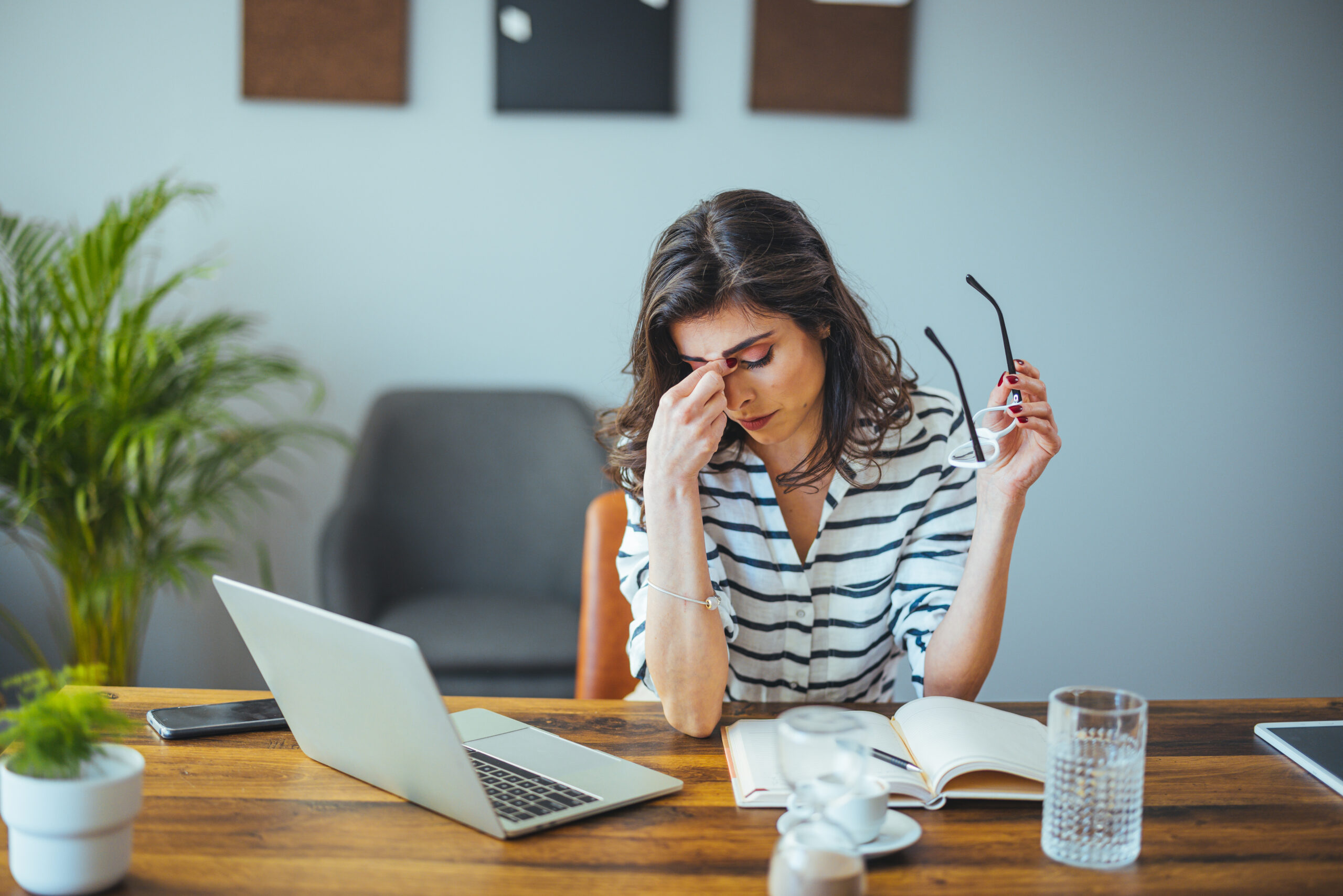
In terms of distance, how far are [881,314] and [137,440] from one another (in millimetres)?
1868

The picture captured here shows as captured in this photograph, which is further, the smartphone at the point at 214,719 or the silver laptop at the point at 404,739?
the smartphone at the point at 214,719

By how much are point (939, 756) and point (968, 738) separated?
4 centimetres

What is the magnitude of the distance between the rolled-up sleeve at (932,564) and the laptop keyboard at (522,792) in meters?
0.57

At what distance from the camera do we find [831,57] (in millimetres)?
2840

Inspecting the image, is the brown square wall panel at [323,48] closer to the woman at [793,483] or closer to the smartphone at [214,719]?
the woman at [793,483]

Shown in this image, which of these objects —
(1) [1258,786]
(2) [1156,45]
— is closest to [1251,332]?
(2) [1156,45]

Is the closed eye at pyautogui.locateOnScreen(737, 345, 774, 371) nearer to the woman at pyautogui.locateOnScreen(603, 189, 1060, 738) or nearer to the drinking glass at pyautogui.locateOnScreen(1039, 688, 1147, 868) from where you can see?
the woman at pyautogui.locateOnScreen(603, 189, 1060, 738)

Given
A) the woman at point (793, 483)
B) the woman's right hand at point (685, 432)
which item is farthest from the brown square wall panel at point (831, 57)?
the woman's right hand at point (685, 432)

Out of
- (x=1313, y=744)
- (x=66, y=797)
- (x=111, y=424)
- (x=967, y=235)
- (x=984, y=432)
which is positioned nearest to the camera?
(x=66, y=797)

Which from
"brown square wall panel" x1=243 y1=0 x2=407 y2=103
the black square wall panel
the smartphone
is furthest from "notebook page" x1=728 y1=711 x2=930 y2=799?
"brown square wall panel" x1=243 y1=0 x2=407 y2=103

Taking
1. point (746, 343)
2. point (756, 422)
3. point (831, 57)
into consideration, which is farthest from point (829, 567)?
point (831, 57)

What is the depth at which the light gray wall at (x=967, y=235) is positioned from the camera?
2.83 m

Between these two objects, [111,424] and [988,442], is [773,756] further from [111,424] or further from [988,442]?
[111,424]

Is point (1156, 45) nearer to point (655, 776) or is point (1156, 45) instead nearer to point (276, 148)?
point (276, 148)
